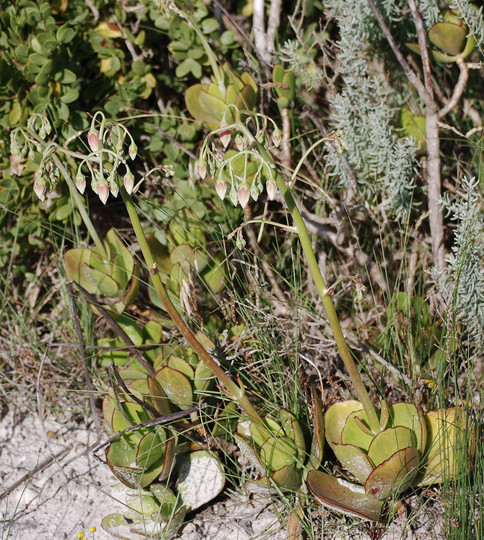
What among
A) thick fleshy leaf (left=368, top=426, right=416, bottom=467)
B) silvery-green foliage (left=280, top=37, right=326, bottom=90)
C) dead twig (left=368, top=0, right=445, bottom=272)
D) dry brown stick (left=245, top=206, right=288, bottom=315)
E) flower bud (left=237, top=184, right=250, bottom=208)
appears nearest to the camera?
flower bud (left=237, top=184, right=250, bottom=208)

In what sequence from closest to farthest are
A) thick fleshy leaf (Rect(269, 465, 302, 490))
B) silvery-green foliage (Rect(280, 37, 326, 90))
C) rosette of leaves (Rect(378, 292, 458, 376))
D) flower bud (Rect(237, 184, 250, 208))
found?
flower bud (Rect(237, 184, 250, 208)) < thick fleshy leaf (Rect(269, 465, 302, 490)) < rosette of leaves (Rect(378, 292, 458, 376)) < silvery-green foliage (Rect(280, 37, 326, 90))

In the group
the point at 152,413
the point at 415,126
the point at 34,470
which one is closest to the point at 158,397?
the point at 152,413

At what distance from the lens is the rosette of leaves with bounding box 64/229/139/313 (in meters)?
2.15

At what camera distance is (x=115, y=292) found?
7.14 feet

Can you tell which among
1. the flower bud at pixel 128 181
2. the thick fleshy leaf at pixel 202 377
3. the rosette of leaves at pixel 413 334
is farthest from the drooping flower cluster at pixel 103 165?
the rosette of leaves at pixel 413 334

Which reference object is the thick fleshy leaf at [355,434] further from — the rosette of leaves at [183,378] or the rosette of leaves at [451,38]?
the rosette of leaves at [451,38]

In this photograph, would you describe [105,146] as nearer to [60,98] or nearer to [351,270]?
[60,98]

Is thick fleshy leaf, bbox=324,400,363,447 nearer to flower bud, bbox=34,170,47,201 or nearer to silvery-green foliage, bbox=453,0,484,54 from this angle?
flower bud, bbox=34,170,47,201

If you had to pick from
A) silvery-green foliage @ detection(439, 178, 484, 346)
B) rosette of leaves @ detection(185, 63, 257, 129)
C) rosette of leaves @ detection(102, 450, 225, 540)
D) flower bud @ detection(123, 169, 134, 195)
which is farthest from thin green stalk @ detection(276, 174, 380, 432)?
rosette of leaves @ detection(185, 63, 257, 129)

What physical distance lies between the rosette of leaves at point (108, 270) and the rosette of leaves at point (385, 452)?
2.69 ft

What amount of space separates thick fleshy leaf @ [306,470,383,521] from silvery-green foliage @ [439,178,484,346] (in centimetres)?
64

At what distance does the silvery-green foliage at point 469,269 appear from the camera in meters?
2.03

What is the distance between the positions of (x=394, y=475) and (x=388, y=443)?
88 millimetres

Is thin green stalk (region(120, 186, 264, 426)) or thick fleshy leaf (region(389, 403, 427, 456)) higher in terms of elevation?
thin green stalk (region(120, 186, 264, 426))
